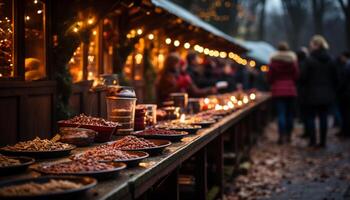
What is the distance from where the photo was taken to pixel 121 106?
19.2 feet

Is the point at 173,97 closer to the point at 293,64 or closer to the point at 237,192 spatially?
the point at 237,192

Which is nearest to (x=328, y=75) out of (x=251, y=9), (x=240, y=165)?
(x=240, y=165)

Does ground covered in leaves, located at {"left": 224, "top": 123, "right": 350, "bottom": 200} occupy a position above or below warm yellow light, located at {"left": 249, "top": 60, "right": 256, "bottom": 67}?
below

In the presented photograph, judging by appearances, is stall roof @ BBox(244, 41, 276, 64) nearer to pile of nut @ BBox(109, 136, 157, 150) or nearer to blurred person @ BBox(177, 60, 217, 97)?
blurred person @ BBox(177, 60, 217, 97)

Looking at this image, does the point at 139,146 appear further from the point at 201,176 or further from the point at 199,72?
the point at 199,72

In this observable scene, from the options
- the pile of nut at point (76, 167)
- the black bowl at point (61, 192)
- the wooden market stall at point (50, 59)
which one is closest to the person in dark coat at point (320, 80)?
the wooden market stall at point (50, 59)

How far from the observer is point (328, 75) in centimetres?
1428

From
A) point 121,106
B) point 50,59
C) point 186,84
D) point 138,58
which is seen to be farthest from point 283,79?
point 121,106

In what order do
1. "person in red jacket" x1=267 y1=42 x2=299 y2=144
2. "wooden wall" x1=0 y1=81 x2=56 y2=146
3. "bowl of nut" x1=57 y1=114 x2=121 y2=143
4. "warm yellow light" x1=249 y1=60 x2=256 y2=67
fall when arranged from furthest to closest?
"warm yellow light" x1=249 y1=60 x2=256 y2=67 < "person in red jacket" x1=267 y1=42 x2=299 y2=144 < "wooden wall" x1=0 y1=81 x2=56 y2=146 < "bowl of nut" x1=57 y1=114 x2=121 y2=143

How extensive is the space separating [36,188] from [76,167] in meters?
0.60

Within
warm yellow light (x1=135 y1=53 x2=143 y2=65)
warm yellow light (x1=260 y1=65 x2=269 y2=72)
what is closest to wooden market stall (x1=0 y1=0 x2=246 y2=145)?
warm yellow light (x1=135 y1=53 x2=143 y2=65)

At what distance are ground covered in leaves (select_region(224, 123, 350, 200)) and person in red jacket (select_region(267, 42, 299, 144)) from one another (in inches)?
34.9

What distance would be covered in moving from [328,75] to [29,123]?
29.3 feet

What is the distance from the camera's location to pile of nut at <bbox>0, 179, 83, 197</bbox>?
2.92m
